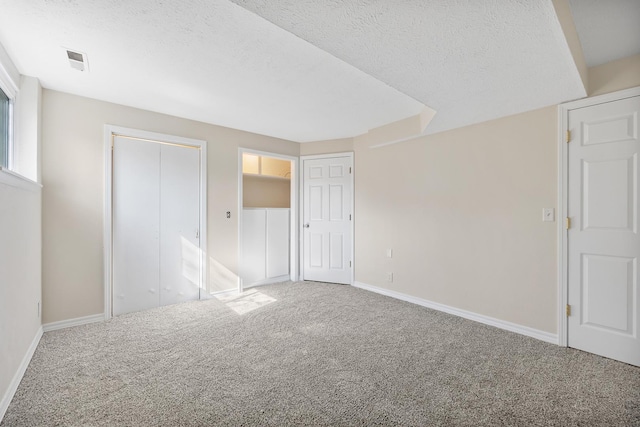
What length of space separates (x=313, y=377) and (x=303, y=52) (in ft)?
7.63

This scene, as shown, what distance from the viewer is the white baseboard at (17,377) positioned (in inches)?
64.8

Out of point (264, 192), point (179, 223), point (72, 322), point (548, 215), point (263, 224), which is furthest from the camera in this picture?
point (264, 192)

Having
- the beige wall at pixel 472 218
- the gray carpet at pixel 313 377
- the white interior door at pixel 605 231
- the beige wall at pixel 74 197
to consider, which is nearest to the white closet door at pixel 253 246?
the gray carpet at pixel 313 377

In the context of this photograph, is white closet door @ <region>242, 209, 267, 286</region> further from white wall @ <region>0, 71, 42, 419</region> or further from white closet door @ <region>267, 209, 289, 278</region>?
white wall @ <region>0, 71, 42, 419</region>

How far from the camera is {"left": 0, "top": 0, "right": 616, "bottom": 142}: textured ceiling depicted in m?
1.48

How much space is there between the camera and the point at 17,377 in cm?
191

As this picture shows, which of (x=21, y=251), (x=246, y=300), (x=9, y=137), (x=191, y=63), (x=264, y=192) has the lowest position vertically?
(x=246, y=300)

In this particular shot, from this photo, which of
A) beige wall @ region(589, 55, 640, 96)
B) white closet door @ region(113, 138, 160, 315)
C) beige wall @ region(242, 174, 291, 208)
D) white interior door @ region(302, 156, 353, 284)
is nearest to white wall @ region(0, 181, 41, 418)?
white closet door @ region(113, 138, 160, 315)

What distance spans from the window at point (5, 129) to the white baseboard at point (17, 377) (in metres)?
1.46

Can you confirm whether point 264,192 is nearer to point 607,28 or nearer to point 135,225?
point 135,225

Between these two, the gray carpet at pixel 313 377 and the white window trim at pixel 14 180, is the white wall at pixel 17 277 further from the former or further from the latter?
the gray carpet at pixel 313 377

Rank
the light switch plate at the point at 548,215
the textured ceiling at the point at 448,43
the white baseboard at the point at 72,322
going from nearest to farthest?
the textured ceiling at the point at 448,43 < the light switch plate at the point at 548,215 < the white baseboard at the point at 72,322

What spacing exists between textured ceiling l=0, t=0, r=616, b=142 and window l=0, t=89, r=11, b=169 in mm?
323

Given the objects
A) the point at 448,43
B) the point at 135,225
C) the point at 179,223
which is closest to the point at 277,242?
the point at 179,223
